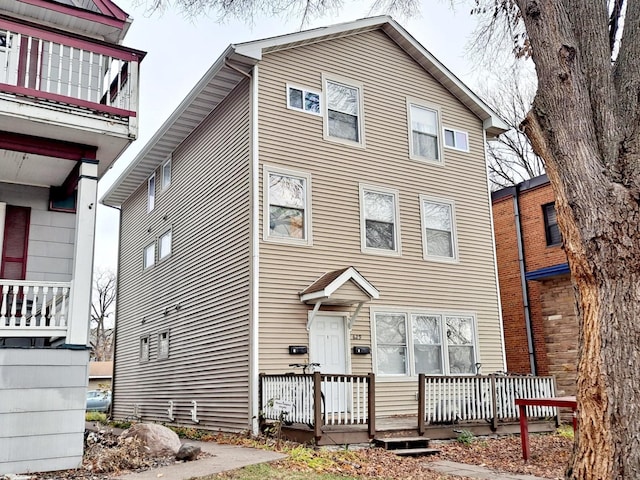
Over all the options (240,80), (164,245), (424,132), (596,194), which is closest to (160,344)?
(164,245)

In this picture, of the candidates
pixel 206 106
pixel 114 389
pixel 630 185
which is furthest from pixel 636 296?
pixel 114 389

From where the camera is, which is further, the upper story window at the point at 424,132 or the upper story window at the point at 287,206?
the upper story window at the point at 424,132

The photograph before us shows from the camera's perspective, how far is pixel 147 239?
1850cm

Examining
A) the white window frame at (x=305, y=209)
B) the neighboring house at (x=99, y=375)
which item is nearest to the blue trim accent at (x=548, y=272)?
the white window frame at (x=305, y=209)

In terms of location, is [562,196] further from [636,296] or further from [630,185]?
[636,296]

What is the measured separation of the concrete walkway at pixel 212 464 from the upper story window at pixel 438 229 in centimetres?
702

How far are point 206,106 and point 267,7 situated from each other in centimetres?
472

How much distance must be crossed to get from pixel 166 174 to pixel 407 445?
10688mm

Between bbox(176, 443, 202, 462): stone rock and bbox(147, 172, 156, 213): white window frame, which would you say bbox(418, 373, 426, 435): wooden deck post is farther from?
bbox(147, 172, 156, 213): white window frame

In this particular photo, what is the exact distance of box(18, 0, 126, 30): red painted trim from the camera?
31.1ft

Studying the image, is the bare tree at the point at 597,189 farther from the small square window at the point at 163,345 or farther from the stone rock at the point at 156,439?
the small square window at the point at 163,345

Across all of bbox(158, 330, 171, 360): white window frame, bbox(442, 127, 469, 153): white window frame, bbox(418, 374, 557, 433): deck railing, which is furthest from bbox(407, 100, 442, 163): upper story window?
bbox(158, 330, 171, 360): white window frame

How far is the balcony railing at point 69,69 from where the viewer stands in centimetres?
821

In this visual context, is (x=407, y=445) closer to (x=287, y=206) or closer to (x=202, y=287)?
(x=287, y=206)
